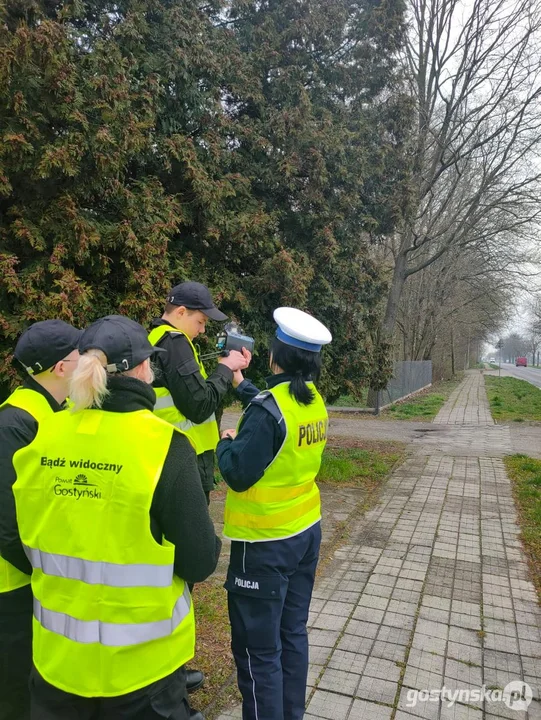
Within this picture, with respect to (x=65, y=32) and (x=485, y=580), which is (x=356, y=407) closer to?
(x=485, y=580)

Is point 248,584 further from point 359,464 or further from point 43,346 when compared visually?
point 359,464

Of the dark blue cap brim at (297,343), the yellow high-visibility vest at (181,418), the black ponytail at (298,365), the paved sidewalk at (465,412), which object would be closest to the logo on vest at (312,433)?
the black ponytail at (298,365)

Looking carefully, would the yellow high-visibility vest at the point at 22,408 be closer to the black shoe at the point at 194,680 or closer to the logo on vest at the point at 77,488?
the logo on vest at the point at 77,488

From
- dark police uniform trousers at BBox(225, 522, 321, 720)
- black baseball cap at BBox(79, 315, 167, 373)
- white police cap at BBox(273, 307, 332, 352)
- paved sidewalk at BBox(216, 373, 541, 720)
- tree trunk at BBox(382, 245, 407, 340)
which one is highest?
tree trunk at BBox(382, 245, 407, 340)

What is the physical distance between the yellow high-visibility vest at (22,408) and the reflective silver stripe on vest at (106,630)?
426 millimetres

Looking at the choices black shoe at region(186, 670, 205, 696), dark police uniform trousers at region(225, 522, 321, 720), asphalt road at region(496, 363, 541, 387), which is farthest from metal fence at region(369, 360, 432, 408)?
asphalt road at region(496, 363, 541, 387)

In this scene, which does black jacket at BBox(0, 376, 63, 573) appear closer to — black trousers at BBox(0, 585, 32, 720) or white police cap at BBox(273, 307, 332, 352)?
black trousers at BBox(0, 585, 32, 720)

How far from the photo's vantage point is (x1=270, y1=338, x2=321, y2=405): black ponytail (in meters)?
2.48

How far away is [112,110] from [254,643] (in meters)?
4.28

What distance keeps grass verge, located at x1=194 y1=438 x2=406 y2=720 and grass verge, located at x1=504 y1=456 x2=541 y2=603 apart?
1782 millimetres

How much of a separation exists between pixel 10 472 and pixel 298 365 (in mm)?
1300

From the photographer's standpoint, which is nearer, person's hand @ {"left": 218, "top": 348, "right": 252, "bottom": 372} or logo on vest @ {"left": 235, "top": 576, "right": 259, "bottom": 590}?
logo on vest @ {"left": 235, "top": 576, "right": 259, "bottom": 590}

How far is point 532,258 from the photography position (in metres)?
18.9

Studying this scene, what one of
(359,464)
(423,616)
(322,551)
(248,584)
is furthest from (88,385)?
(359,464)
